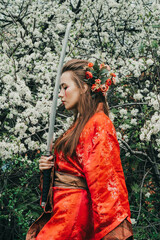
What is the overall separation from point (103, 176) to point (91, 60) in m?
3.19

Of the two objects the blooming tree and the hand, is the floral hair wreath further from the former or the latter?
the blooming tree

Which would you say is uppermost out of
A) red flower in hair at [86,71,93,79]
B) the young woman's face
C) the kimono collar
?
red flower in hair at [86,71,93,79]

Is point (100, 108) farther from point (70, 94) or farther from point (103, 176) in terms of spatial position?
point (103, 176)

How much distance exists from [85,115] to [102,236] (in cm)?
68

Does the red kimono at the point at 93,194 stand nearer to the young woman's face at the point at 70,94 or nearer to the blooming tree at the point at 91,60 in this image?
the young woman's face at the point at 70,94

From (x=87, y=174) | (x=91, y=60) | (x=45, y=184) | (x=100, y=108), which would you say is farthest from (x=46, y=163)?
(x=91, y=60)

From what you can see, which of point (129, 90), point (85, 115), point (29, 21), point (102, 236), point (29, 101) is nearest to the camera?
point (102, 236)

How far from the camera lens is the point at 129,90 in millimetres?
4758

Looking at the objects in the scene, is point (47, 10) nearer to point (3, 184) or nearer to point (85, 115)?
point (3, 184)

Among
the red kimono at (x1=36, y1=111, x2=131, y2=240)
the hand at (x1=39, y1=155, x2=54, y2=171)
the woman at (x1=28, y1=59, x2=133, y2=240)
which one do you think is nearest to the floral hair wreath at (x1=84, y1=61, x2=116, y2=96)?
the woman at (x1=28, y1=59, x2=133, y2=240)

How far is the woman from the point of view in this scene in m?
1.40

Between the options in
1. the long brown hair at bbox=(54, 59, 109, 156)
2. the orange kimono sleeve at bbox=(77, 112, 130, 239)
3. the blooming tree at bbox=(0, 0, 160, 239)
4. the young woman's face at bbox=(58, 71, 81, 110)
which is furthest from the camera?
the blooming tree at bbox=(0, 0, 160, 239)

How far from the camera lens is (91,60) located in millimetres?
4387

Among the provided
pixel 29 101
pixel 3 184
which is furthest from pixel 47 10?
pixel 3 184
